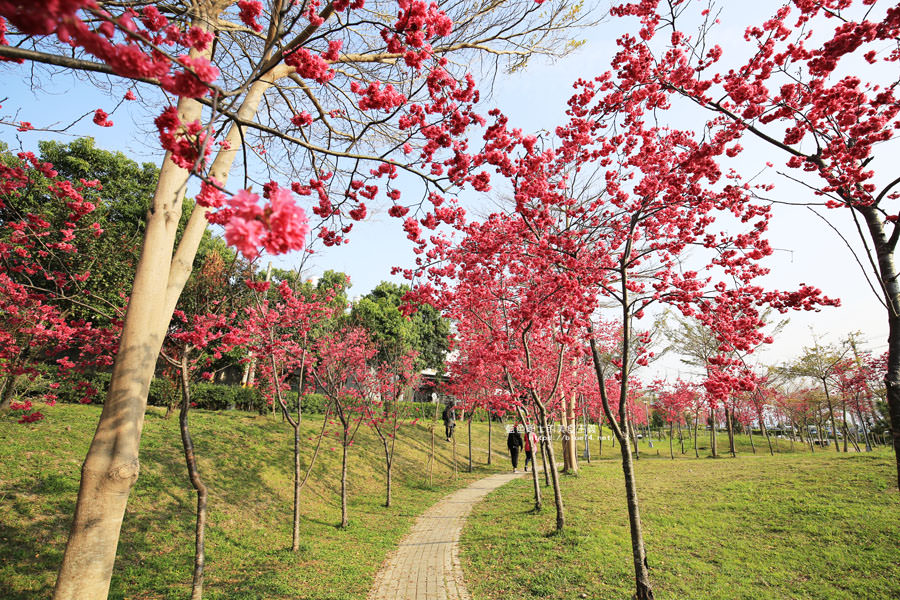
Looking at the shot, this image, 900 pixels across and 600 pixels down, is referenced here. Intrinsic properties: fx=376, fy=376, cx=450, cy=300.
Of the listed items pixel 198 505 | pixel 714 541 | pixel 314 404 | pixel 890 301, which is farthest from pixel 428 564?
pixel 314 404

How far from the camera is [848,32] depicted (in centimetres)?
341

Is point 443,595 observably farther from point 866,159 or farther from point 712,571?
point 866,159

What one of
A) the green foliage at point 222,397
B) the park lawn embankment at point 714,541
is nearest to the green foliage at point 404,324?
the green foliage at point 222,397

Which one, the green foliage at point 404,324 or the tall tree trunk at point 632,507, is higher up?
the green foliage at point 404,324

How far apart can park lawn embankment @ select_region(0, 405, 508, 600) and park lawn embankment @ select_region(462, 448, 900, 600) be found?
215cm

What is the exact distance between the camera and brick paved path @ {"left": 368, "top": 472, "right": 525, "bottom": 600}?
4.99m

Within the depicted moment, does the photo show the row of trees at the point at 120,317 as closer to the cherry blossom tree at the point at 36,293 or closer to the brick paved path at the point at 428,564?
the cherry blossom tree at the point at 36,293

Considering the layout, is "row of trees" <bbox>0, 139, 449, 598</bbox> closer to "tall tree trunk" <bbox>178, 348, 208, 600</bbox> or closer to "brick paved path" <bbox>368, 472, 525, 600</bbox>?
"tall tree trunk" <bbox>178, 348, 208, 600</bbox>

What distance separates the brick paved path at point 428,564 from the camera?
4992mm

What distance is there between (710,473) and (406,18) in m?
15.2

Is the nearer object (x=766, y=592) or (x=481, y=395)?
(x=766, y=592)

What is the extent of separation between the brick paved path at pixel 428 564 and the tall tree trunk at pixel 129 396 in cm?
345

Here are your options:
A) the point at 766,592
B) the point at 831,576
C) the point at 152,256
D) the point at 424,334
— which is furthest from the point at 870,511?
the point at 424,334

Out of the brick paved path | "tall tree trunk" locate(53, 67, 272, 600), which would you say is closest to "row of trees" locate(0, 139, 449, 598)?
"tall tree trunk" locate(53, 67, 272, 600)
